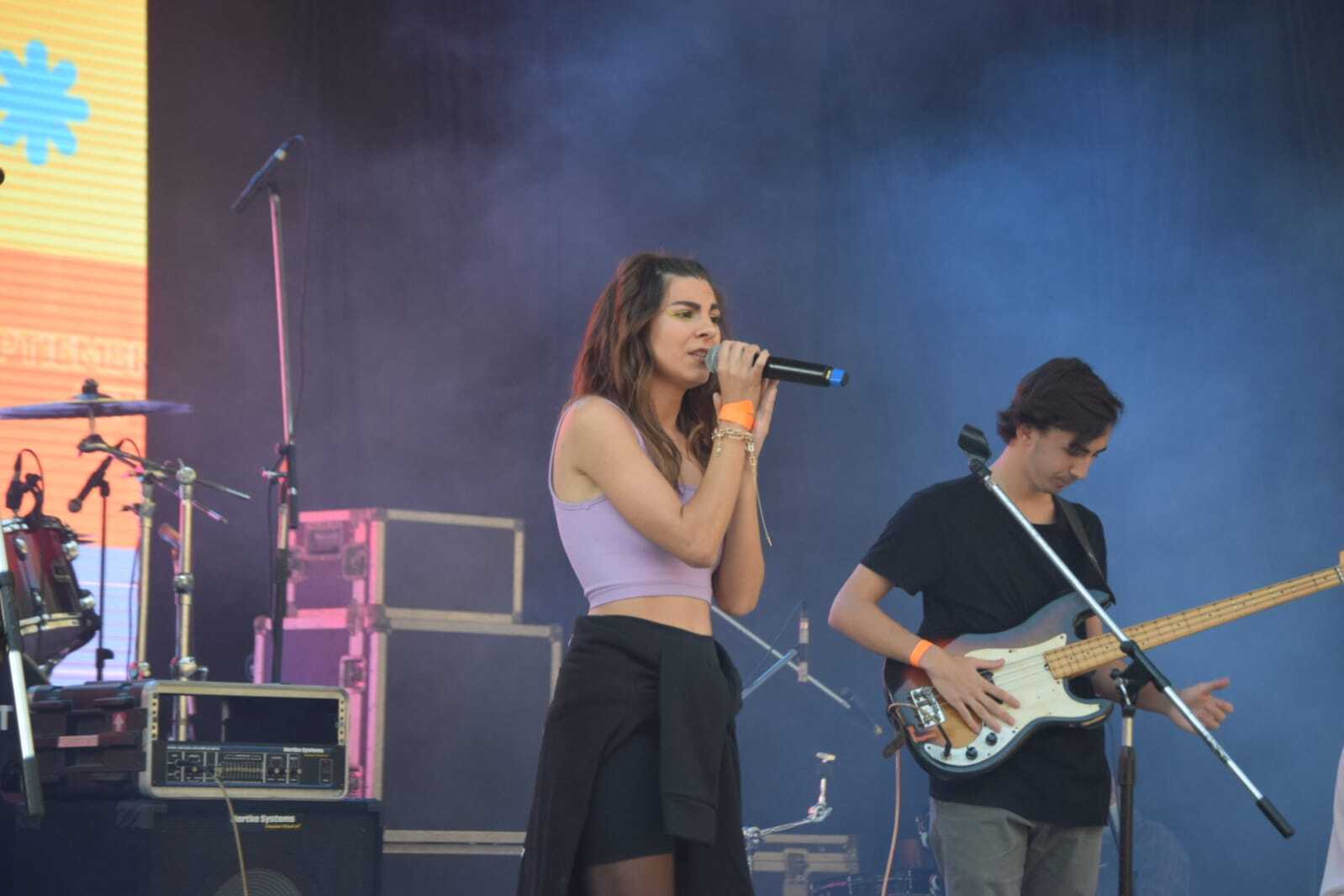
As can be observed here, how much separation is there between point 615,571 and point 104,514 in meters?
3.41

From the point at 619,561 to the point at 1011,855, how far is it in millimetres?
1152

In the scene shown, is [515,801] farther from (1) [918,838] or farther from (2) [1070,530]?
(2) [1070,530]

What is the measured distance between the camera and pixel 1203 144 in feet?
21.7

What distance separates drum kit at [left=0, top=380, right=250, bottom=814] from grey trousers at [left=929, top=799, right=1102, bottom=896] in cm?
224

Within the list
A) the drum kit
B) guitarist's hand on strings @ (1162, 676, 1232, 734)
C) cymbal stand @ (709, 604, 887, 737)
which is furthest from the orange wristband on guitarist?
cymbal stand @ (709, 604, 887, 737)

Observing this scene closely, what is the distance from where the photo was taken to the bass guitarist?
119 inches

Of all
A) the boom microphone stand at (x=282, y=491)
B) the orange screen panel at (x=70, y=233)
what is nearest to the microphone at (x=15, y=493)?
the orange screen panel at (x=70, y=233)

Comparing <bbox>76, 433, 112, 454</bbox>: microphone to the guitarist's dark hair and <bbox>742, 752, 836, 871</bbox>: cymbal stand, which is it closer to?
<bbox>742, 752, 836, 871</bbox>: cymbal stand

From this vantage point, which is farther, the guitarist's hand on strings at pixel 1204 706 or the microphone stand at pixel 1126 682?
the guitarist's hand on strings at pixel 1204 706

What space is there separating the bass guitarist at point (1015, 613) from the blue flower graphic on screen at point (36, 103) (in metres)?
3.56

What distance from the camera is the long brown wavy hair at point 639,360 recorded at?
2379 millimetres

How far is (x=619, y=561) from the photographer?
2.27 metres

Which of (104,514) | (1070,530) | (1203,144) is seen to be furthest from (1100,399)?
(1203,144)

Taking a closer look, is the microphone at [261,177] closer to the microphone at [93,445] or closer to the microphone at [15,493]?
the microphone at [93,445]
